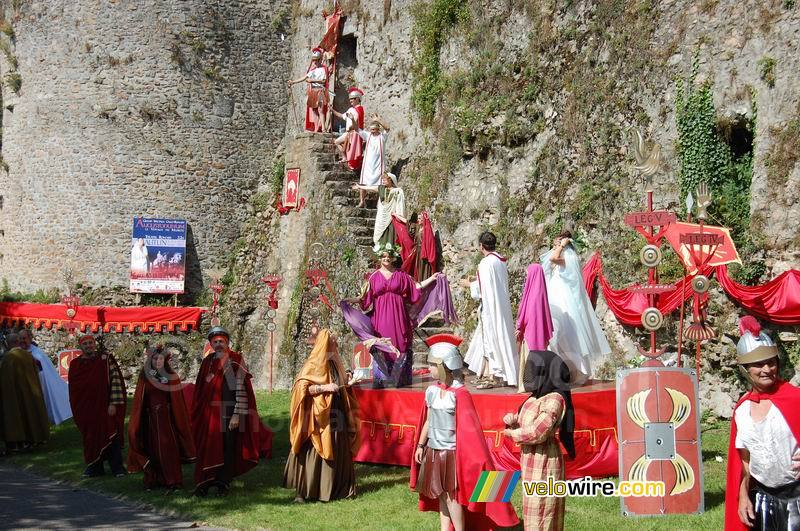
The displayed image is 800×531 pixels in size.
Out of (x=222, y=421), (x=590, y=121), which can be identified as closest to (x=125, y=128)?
(x=590, y=121)

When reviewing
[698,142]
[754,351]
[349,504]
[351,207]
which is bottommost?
[349,504]

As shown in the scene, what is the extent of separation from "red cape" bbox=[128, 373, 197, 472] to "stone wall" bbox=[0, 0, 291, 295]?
12654mm

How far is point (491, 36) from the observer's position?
53.7 ft

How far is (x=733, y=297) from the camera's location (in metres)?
11.1

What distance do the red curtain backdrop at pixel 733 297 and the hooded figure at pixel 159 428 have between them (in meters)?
5.11

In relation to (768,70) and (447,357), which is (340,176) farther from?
(447,357)

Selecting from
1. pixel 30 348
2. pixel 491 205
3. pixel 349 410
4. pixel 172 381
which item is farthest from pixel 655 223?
A: pixel 30 348

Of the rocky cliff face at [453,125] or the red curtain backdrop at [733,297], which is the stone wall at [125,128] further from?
the red curtain backdrop at [733,297]

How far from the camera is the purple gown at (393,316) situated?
10891 mm

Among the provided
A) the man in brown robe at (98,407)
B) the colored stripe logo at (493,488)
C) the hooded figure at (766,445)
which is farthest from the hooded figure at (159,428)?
the hooded figure at (766,445)

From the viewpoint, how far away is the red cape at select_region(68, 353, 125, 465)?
36.1 ft

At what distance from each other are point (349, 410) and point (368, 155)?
29.3 feet

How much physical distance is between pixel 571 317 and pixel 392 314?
222 centimetres

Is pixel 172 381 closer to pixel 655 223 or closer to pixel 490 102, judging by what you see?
pixel 655 223
